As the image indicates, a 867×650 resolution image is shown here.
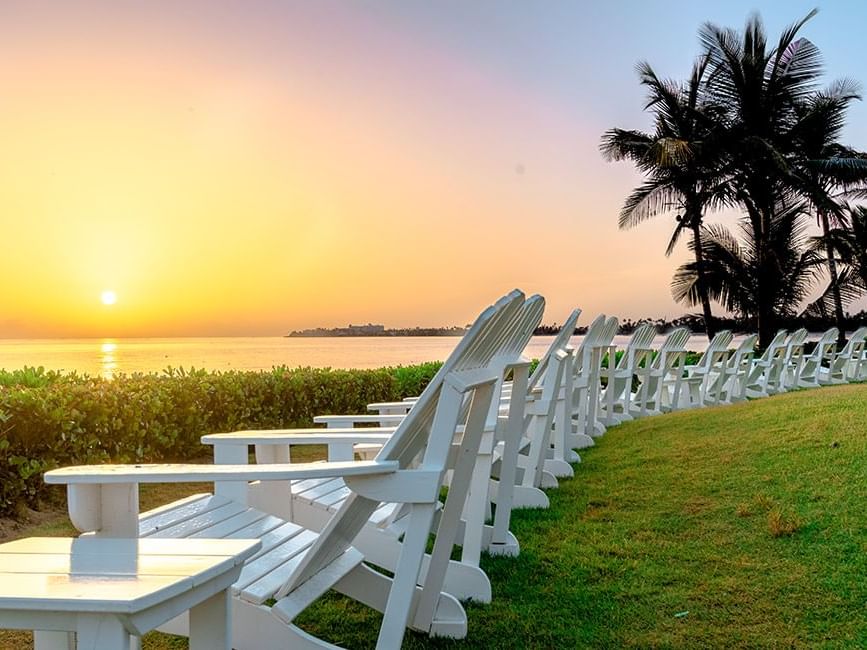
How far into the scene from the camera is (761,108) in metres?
21.6

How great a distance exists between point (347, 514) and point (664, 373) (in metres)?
9.69

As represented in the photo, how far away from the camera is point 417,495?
250 centimetres

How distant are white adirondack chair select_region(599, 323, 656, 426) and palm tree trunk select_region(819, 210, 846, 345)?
13400mm

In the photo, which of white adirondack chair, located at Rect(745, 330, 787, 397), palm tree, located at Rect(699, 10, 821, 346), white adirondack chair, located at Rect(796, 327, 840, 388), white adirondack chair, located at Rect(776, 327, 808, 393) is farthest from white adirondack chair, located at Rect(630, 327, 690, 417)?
palm tree, located at Rect(699, 10, 821, 346)

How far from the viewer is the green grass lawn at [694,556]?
3455 millimetres

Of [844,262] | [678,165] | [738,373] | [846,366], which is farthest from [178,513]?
[844,262]

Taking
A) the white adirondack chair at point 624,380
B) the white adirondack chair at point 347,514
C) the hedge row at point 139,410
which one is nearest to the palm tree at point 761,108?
the white adirondack chair at point 624,380

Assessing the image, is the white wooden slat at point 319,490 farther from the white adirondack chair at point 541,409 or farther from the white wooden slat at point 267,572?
the white adirondack chair at point 541,409

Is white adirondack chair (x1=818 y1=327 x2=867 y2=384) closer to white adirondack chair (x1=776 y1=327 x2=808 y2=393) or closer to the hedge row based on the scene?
white adirondack chair (x1=776 y1=327 x2=808 y2=393)

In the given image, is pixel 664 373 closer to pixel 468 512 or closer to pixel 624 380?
pixel 624 380

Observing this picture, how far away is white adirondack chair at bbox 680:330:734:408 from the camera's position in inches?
493

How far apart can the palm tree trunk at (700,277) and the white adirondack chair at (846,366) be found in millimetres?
4613

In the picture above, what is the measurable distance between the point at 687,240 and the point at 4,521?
68.2 feet

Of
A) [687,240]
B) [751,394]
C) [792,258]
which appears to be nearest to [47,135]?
[751,394]
